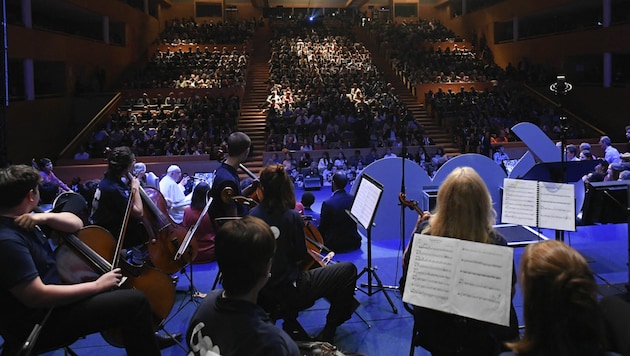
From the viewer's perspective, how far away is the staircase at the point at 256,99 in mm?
14945

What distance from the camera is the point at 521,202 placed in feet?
13.4

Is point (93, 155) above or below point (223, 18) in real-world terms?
below

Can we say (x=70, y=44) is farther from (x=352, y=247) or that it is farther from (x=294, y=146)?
(x=352, y=247)

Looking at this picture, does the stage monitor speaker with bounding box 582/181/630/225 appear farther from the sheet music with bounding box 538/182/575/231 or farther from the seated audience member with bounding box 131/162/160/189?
the seated audience member with bounding box 131/162/160/189

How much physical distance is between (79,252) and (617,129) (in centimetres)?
1795

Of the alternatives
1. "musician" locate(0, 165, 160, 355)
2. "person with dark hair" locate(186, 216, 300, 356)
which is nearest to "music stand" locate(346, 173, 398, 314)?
"musician" locate(0, 165, 160, 355)

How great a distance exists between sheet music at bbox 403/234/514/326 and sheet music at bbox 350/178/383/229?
1.50 m

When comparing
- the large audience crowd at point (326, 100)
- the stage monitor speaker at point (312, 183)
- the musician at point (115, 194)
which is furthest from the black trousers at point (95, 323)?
the large audience crowd at point (326, 100)

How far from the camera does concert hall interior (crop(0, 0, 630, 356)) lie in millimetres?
6039

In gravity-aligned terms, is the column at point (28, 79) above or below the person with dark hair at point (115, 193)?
above

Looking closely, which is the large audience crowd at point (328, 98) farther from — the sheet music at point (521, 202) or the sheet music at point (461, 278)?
the sheet music at point (461, 278)

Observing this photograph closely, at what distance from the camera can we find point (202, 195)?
577cm

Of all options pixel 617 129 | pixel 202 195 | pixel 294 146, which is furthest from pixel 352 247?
pixel 617 129

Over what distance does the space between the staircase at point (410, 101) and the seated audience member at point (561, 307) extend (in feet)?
44.7
